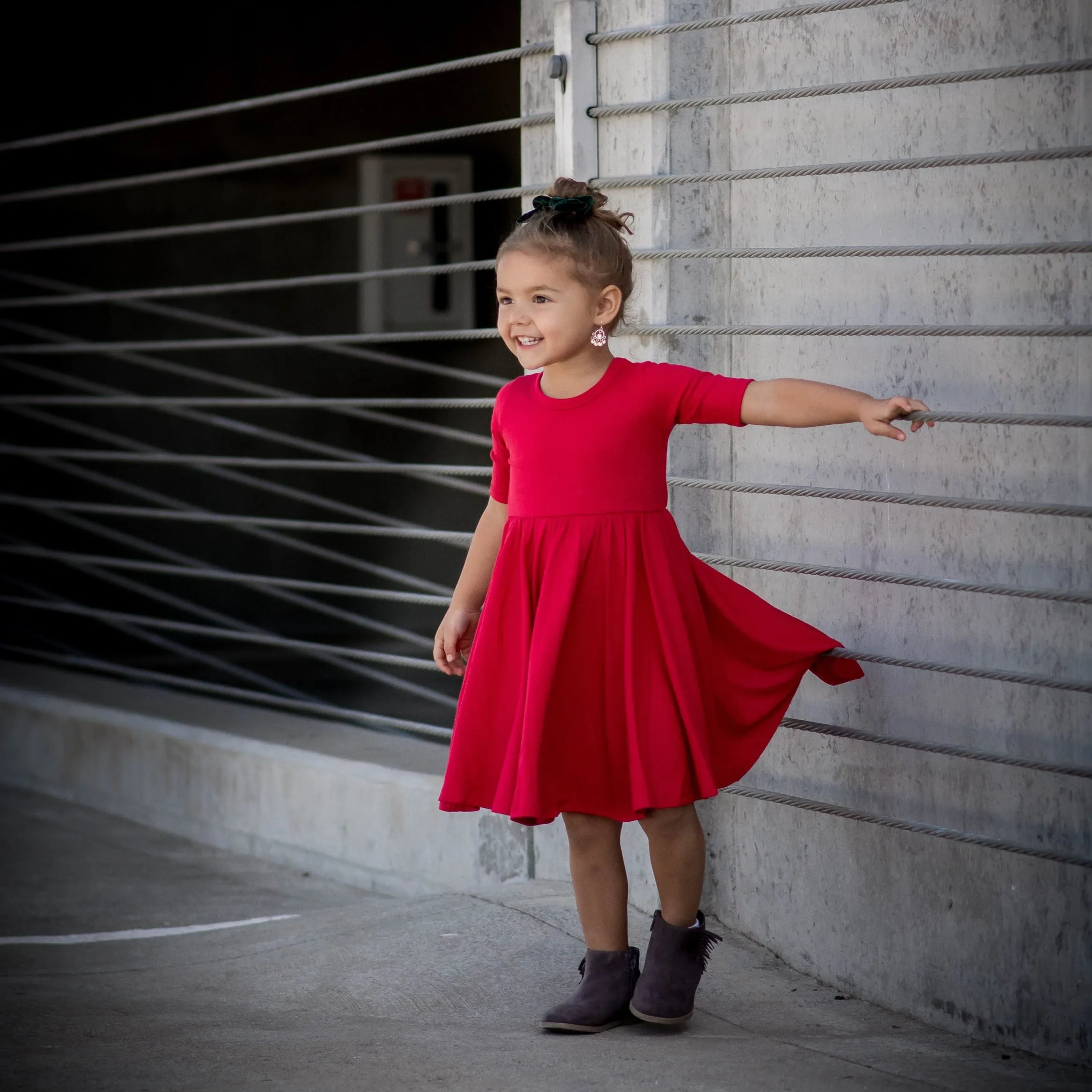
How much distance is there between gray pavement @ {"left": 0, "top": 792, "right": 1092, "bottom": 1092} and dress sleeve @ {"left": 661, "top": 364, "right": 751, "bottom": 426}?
3.00 feet

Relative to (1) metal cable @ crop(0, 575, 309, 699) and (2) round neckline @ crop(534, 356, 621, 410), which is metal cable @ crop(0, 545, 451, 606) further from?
(2) round neckline @ crop(534, 356, 621, 410)

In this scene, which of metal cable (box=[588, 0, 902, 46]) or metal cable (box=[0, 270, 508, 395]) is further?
metal cable (box=[0, 270, 508, 395])

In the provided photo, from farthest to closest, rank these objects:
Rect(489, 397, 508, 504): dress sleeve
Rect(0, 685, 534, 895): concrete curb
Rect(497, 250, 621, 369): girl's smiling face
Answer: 1. Rect(0, 685, 534, 895): concrete curb
2. Rect(489, 397, 508, 504): dress sleeve
3. Rect(497, 250, 621, 369): girl's smiling face

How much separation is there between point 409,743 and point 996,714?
1.91 meters

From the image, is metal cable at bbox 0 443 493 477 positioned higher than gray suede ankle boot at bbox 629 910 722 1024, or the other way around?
metal cable at bbox 0 443 493 477

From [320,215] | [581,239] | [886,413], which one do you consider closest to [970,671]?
[886,413]

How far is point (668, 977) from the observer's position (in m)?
2.37

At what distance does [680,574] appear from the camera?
2.33 metres

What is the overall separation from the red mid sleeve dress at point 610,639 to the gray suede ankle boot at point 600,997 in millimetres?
253

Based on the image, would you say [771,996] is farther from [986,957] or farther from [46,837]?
[46,837]

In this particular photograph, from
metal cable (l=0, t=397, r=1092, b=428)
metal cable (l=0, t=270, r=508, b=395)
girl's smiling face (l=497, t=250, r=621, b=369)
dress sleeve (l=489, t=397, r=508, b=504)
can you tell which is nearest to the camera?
metal cable (l=0, t=397, r=1092, b=428)

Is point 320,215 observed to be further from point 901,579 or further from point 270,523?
point 901,579

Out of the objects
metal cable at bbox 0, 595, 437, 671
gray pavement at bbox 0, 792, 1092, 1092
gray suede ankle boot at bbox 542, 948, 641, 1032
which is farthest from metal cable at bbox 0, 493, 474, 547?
gray suede ankle boot at bbox 542, 948, 641, 1032

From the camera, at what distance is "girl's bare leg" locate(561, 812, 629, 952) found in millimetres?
2377
